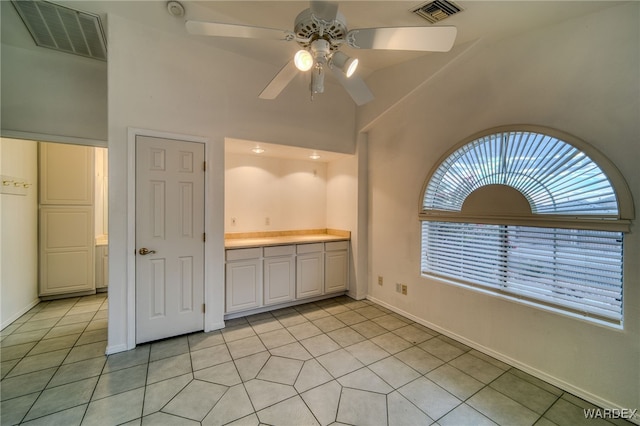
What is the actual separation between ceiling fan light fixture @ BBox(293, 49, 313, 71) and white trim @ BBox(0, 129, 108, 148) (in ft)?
9.06

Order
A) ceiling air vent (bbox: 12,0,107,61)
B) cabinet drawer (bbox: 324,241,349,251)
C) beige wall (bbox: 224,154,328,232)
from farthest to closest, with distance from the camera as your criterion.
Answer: cabinet drawer (bbox: 324,241,349,251), beige wall (bbox: 224,154,328,232), ceiling air vent (bbox: 12,0,107,61)

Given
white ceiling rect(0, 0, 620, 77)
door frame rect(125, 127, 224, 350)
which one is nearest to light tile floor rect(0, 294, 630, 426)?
door frame rect(125, 127, 224, 350)

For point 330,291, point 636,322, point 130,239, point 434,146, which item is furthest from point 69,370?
point 636,322

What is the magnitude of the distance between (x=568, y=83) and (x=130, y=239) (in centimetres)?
396

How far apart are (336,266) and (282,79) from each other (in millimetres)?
2751

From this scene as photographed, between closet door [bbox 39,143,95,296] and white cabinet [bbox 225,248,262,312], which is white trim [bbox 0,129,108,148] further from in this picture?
white cabinet [bbox 225,248,262,312]

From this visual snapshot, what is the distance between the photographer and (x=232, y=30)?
149cm

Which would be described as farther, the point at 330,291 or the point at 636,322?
the point at 330,291

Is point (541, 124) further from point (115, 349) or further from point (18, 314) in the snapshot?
point (18, 314)

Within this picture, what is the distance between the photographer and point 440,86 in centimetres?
286

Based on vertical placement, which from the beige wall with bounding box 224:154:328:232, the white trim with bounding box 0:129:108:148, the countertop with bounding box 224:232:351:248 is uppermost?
the white trim with bounding box 0:129:108:148

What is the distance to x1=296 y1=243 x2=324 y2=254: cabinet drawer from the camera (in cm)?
360

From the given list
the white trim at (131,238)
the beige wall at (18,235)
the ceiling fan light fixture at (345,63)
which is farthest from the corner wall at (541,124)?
the beige wall at (18,235)

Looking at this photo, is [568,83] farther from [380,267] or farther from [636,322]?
[380,267]
